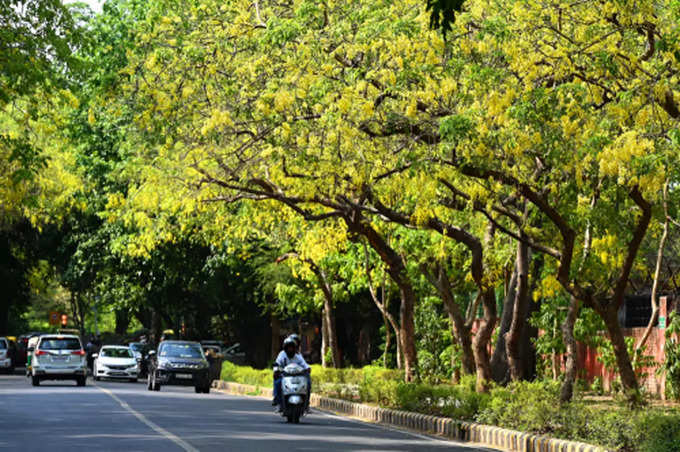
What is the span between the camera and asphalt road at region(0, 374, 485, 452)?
17.0 meters

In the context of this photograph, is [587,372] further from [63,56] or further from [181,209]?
[63,56]

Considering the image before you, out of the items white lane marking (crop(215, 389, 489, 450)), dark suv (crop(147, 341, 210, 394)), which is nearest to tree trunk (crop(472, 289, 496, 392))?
white lane marking (crop(215, 389, 489, 450))

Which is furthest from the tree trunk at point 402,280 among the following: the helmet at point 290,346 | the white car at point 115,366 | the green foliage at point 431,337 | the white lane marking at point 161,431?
the white car at point 115,366

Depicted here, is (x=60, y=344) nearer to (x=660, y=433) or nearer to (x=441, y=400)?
(x=441, y=400)

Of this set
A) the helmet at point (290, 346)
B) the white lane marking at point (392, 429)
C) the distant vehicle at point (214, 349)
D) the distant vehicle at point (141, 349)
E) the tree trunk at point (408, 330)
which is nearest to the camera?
the white lane marking at point (392, 429)

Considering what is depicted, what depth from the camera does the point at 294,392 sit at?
2278 centimetres

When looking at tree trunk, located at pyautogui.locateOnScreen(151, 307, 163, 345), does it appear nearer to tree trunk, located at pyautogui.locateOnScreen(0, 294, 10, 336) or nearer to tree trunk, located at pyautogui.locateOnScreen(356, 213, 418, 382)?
tree trunk, located at pyautogui.locateOnScreen(0, 294, 10, 336)

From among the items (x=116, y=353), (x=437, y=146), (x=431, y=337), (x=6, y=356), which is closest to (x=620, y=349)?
(x=437, y=146)

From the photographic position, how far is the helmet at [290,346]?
76.3ft

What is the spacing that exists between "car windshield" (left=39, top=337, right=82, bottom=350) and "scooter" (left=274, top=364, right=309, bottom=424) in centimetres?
1928

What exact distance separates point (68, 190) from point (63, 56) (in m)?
20.7

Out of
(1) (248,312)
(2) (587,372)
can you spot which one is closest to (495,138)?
(2) (587,372)

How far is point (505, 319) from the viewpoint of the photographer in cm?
2528

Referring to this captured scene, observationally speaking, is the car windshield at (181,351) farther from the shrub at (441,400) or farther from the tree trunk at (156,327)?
the tree trunk at (156,327)
